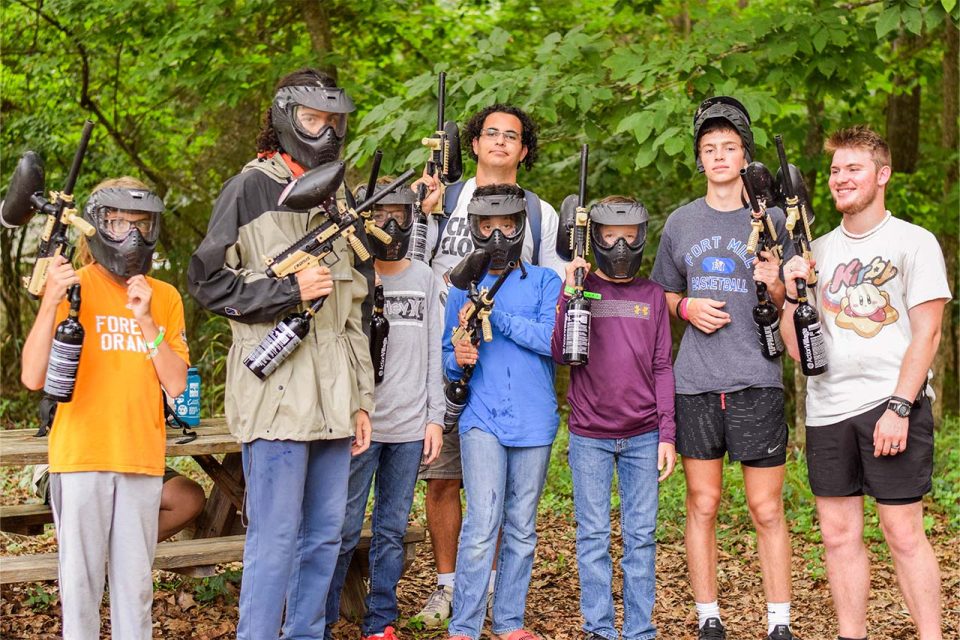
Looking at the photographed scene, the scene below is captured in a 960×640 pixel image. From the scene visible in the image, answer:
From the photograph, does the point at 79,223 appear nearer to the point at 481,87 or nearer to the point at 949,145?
the point at 481,87

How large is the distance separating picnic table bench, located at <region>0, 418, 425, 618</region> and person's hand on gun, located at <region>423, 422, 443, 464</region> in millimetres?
811

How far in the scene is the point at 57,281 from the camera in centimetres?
416

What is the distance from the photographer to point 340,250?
469 centimetres

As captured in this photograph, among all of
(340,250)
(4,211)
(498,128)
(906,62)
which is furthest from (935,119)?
(4,211)

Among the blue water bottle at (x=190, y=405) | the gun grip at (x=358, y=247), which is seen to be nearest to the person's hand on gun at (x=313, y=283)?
the gun grip at (x=358, y=247)

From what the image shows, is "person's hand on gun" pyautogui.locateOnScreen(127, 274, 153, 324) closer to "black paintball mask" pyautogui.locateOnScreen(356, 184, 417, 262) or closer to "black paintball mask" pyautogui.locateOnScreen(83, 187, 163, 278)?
"black paintball mask" pyautogui.locateOnScreen(83, 187, 163, 278)

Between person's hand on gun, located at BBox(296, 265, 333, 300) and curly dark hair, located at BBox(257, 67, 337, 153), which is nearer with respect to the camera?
person's hand on gun, located at BBox(296, 265, 333, 300)

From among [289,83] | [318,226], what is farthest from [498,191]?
[289,83]

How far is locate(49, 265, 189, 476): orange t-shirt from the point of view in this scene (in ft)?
14.1

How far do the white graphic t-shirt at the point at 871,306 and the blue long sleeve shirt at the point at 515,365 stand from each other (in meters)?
1.38

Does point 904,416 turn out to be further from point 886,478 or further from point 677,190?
point 677,190

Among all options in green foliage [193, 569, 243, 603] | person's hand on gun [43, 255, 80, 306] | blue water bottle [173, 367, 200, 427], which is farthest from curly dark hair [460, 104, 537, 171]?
green foliage [193, 569, 243, 603]

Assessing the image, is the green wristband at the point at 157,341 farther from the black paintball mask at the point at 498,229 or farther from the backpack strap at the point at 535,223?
the backpack strap at the point at 535,223

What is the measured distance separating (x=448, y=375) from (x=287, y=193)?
1.57m
